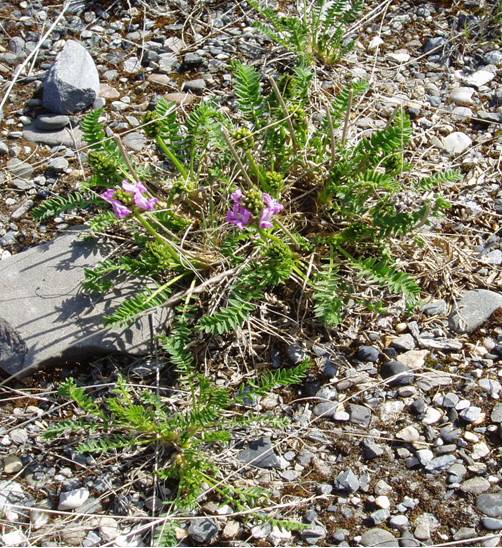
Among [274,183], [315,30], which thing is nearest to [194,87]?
[315,30]

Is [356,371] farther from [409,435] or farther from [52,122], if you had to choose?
[52,122]

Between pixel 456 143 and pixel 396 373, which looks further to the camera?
pixel 456 143

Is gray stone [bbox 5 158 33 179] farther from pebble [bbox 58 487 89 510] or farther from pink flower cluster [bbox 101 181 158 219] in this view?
pebble [bbox 58 487 89 510]

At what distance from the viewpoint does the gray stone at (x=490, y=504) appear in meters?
2.25

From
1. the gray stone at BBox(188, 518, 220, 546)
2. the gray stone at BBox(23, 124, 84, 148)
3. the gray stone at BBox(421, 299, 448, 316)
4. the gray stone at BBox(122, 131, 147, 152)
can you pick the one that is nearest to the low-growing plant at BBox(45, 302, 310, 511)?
the gray stone at BBox(188, 518, 220, 546)

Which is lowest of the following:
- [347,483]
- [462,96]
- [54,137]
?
[347,483]

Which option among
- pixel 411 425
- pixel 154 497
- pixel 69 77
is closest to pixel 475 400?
pixel 411 425

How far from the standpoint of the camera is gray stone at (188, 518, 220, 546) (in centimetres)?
223

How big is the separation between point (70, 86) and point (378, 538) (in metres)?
2.14

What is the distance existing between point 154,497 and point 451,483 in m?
0.83

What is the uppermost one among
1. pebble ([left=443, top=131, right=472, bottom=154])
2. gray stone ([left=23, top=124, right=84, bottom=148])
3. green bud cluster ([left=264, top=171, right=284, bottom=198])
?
gray stone ([left=23, top=124, right=84, bottom=148])

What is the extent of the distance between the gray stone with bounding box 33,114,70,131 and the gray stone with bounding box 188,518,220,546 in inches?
69.6

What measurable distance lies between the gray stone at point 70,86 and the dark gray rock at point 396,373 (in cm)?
168

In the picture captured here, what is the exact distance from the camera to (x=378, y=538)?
7.29ft
